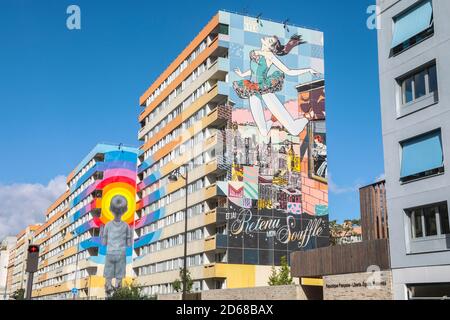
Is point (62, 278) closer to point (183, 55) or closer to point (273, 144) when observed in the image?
point (183, 55)

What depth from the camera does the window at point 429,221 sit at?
2331cm

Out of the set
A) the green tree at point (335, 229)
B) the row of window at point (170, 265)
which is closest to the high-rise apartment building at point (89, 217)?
the row of window at point (170, 265)

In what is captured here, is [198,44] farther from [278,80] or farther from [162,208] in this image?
[162,208]

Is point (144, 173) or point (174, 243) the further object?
point (144, 173)

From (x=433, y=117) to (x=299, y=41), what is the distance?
156ft

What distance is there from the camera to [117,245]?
95.4 metres

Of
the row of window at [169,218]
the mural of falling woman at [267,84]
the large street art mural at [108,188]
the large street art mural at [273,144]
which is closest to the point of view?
the large street art mural at [273,144]

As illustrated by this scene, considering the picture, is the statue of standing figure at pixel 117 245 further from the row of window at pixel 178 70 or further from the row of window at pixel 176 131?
the row of window at pixel 178 70

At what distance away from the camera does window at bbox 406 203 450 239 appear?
76.5 ft

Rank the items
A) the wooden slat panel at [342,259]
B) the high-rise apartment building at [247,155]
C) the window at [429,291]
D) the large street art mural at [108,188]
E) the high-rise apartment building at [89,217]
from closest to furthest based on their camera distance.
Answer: the window at [429,291], the wooden slat panel at [342,259], the high-rise apartment building at [247,155], the high-rise apartment building at [89,217], the large street art mural at [108,188]

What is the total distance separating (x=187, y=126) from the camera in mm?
73250

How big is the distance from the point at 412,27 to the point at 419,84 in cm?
275

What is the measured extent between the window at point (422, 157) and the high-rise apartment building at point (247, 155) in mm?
35012
